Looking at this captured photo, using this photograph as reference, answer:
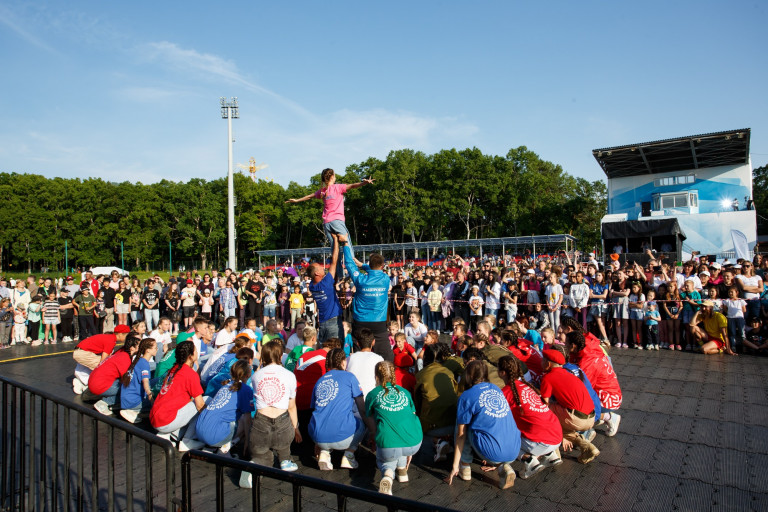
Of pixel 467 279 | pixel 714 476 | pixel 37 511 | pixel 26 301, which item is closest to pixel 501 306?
pixel 467 279

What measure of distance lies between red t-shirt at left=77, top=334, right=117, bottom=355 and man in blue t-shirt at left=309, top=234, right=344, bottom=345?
3.40 m

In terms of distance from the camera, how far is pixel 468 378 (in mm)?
4539

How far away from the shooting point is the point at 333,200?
7.43 m

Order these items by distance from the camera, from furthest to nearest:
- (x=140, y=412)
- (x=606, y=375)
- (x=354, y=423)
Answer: (x=140, y=412) → (x=606, y=375) → (x=354, y=423)

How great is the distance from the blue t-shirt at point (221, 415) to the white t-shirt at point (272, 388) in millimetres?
387

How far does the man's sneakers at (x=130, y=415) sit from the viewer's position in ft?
20.8

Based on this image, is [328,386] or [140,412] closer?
[328,386]

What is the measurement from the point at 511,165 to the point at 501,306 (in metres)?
42.4

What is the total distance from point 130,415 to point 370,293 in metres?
3.48

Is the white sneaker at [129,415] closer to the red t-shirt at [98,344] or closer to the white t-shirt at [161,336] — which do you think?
the red t-shirt at [98,344]

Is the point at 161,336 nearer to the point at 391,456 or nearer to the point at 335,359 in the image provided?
the point at 335,359

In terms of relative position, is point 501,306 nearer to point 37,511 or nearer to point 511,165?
point 37,511

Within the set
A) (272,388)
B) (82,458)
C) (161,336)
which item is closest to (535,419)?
(272,388)

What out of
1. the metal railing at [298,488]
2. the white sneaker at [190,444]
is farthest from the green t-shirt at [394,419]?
the metal railing at [298,488]
